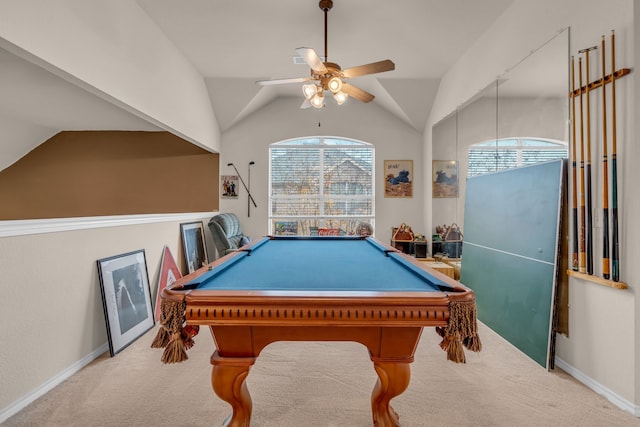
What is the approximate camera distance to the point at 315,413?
69.1 inches

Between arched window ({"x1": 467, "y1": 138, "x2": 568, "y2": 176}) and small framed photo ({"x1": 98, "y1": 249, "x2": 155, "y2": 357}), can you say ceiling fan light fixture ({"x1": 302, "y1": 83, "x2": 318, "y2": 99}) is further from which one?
small framed photo ({"x1": 98, "y1": 249, "x2": 155, "y2": 357})

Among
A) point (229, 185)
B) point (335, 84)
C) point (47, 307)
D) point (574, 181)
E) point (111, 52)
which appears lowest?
point (47, 307)

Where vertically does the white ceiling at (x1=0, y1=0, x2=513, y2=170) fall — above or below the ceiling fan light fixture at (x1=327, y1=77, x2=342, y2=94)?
above

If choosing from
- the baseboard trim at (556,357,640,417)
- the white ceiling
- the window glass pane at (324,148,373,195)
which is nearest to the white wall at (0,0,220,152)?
the white ceiling

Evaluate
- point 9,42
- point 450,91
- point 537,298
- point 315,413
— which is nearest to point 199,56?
point 9,42

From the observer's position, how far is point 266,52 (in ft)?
12.2

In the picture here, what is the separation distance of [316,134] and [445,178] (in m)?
2.14

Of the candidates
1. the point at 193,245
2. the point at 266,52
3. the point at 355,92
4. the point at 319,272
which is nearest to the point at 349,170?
the point at 266,52

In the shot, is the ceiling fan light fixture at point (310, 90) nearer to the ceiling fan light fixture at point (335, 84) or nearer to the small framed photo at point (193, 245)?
the ceiling fan light fixture at point (335, 84)

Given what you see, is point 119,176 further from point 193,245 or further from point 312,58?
point 312,58

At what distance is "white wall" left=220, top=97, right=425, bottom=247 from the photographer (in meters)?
5.20

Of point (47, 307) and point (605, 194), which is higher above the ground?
point (605, 194)

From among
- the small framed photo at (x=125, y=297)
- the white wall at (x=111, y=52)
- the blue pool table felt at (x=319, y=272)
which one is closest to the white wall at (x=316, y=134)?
the white wall at (x=111, y=52)

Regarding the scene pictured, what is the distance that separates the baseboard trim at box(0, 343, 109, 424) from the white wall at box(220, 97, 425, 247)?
3031 millimetres
